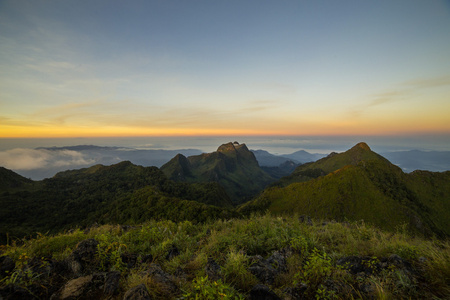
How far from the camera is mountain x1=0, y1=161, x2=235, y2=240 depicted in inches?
2431

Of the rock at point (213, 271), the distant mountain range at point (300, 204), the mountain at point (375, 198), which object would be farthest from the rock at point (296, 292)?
the mountain at point (375, 198)

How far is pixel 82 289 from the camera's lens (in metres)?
3.79

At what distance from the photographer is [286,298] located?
11.6ft

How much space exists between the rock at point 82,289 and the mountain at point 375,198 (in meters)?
63.1

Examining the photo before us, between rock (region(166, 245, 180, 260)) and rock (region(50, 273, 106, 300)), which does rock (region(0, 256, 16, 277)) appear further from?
rock (region(166, 245, 180, 260))

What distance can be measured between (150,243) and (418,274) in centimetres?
865

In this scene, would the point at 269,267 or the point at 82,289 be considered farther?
the point at 269,267

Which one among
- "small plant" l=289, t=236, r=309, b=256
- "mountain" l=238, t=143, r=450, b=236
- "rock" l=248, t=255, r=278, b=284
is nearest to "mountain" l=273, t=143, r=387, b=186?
"mountain" l=238, t=143, r=450, b=236

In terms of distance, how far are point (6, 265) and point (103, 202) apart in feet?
410

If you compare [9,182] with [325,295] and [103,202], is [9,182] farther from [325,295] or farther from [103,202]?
[325,295]


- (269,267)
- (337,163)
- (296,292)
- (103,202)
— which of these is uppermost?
(296,292)

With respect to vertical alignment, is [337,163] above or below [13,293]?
below

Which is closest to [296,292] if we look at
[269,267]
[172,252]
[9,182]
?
[269,267]

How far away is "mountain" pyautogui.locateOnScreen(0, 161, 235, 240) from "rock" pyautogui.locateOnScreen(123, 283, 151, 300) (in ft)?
154
